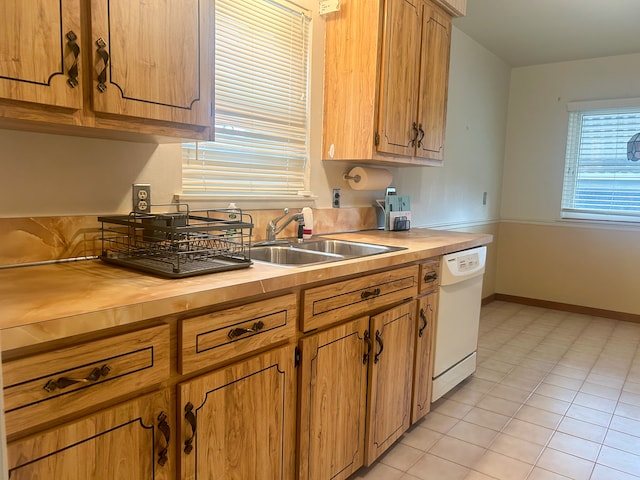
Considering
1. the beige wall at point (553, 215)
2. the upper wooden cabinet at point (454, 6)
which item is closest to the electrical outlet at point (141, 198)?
the upper wooden cabinet at point (454, 6)

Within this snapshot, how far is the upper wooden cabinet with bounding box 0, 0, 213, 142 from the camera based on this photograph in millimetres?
1078

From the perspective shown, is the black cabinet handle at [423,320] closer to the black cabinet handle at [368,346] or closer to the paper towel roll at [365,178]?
the black cabinet handle at [368,346]

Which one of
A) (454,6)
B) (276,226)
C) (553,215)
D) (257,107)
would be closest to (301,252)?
(276,226)

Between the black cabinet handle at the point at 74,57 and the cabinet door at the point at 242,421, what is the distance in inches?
33.0

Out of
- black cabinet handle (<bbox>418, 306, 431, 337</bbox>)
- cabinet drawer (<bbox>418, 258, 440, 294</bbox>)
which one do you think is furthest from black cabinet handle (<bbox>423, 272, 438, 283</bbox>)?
black cabinet handle (<bbox>418, 306, 431, 337</bbox>)

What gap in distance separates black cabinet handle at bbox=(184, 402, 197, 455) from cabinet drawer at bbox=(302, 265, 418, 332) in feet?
1.54

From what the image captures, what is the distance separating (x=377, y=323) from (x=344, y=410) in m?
0.37

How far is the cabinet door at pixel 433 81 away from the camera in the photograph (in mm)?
2684

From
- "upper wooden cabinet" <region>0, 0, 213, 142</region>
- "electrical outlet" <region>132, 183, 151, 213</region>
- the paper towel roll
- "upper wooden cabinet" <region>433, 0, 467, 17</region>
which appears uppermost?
"upper wooden cabinet" <region>433, 0, 467, 17</region>

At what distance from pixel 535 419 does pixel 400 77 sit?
2039mm

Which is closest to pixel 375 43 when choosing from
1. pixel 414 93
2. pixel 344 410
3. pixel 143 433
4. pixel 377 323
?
pixel 414 93

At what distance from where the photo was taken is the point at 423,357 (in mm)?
2271

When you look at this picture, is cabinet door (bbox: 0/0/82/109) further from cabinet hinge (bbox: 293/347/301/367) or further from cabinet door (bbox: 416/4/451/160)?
cabinet door (bbox: 416/4/451/160)

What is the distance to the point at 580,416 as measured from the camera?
253 centimetres
